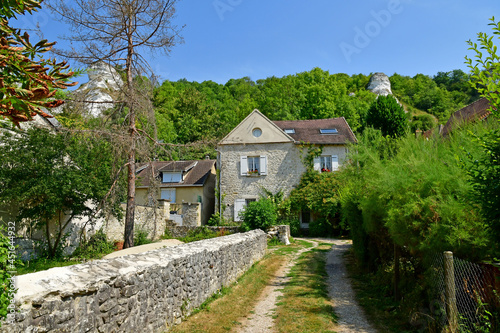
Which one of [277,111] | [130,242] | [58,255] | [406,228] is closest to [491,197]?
[406,228]

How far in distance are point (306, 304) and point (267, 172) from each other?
62.3 ft

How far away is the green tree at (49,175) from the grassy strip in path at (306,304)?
8.39 metres

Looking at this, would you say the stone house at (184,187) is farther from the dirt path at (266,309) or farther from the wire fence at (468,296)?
the wire fence at (468,296)

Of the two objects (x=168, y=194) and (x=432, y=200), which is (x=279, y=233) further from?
(x=432, y=200)

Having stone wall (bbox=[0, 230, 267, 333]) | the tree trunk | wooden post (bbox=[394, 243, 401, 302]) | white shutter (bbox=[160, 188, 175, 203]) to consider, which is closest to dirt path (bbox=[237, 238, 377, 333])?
wooden post (bbox=[394, 243, 401, 302])

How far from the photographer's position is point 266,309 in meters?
8.08

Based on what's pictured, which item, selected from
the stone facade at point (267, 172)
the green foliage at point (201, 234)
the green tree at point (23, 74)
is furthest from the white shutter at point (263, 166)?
the green tree at point (23, 74)

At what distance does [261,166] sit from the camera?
89.2 feet

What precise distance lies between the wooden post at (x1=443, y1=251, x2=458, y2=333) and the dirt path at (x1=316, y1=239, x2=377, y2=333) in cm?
166

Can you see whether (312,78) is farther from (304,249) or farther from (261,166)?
(304,249)

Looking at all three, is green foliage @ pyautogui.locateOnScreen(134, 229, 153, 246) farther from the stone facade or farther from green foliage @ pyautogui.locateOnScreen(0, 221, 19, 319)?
green foliage @ pyautogui.locateOnScreen(0, 221, 19, 319)

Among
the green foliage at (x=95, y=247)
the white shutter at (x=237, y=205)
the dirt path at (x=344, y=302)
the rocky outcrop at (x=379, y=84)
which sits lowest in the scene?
the dirt path at (x=344, y=302)

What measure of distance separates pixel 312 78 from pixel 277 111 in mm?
5932

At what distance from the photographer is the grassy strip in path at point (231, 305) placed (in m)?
6.49
